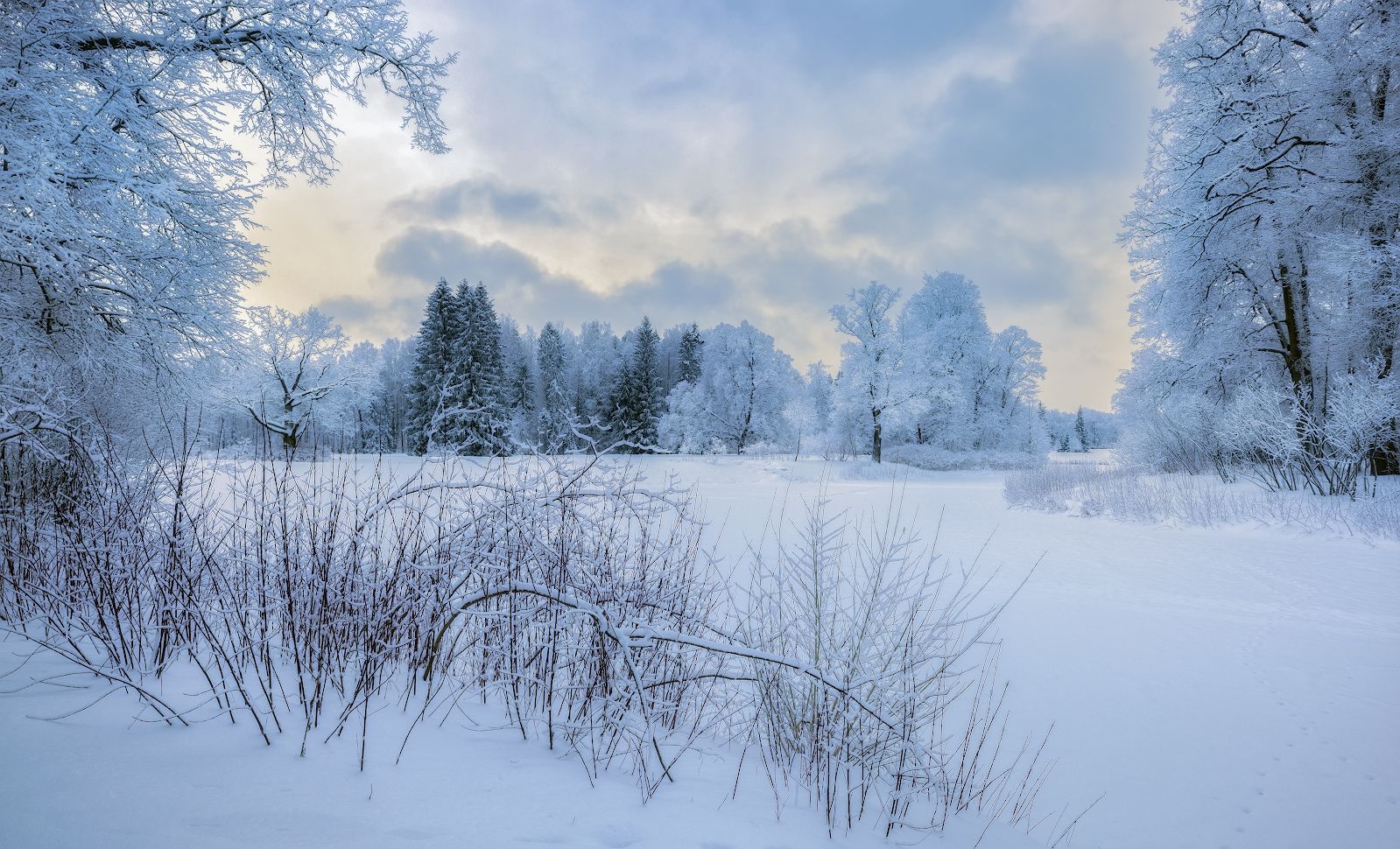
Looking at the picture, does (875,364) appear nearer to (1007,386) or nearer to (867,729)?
(1007,386)

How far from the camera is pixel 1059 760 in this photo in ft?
12.1

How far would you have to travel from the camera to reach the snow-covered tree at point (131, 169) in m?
4.53

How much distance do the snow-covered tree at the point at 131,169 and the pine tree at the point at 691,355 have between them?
124ft

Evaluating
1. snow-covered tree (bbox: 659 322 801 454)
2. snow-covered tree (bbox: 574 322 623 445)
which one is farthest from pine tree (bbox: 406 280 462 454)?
snow-covered tree (bbox: 659 322 801 454)

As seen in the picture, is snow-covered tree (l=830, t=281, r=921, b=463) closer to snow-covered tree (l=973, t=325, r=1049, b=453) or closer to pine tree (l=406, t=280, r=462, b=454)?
snow-covered tree (l=973, t=325, r=1049, b=453)

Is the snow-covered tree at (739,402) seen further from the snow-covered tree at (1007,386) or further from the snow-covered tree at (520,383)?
the snow-covered tree at (1007,386)

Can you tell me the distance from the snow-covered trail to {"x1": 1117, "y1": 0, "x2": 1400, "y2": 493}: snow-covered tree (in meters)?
4.83

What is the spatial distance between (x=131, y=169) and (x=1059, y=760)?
872cm

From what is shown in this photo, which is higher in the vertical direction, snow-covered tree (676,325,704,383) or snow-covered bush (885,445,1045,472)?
snow-covered tree (676,325,704,383)

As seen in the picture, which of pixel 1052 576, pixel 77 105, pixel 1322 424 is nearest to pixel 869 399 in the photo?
pixel 1322 424

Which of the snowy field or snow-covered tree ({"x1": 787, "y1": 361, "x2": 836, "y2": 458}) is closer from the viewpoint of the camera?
the snowy field

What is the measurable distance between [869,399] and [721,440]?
→ 11.2 metres

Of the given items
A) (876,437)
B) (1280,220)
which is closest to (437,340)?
(876,437)

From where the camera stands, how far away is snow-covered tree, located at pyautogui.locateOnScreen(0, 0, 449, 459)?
4527 mm
